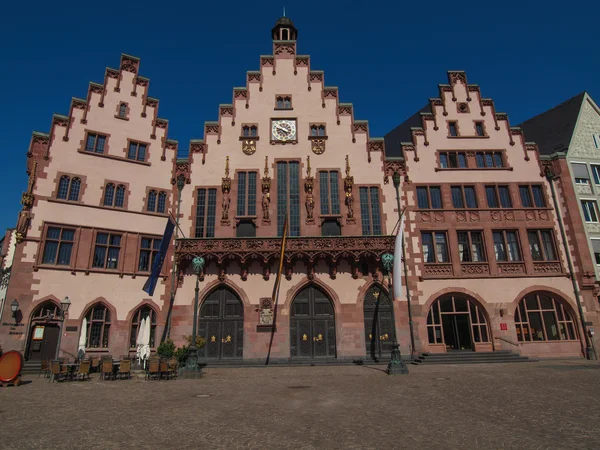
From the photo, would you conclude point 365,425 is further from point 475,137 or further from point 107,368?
point 475,137

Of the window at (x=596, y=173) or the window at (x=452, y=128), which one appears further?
the window at (x=452, y=128)

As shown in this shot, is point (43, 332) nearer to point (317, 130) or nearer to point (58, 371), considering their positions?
point (58, 371)

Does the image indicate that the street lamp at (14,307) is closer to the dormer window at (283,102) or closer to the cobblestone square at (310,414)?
the cobblestone square at (310,414)

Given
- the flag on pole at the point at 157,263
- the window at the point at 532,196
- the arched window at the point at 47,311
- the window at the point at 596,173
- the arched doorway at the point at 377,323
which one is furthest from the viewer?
the window at the point at 596,173

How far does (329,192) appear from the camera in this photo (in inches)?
1158

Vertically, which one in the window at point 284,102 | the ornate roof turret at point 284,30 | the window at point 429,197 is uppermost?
the ornate roof turret at point 284,30

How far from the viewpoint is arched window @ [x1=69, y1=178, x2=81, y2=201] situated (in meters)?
25.6

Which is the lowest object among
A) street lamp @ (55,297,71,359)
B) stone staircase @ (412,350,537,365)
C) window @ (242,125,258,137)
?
stone staircase @ (412,350,537,365)

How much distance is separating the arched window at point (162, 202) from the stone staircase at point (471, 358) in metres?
20.6

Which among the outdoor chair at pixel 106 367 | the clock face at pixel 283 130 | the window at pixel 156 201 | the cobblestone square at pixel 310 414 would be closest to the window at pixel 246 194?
the clock face at pixel 283 130

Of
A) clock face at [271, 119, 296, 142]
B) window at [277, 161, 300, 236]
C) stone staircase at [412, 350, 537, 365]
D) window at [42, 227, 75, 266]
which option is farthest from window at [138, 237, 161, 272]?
stone staircase at [412, 350, 537, 365]

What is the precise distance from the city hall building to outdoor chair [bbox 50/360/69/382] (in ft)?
19.0

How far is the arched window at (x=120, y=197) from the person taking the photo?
26797mm

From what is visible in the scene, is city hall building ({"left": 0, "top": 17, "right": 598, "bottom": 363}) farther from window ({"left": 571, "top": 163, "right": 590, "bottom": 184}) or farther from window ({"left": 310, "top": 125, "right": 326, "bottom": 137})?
window ({"left": 571, "top": 163, "right": 590, "bottom": 184})
